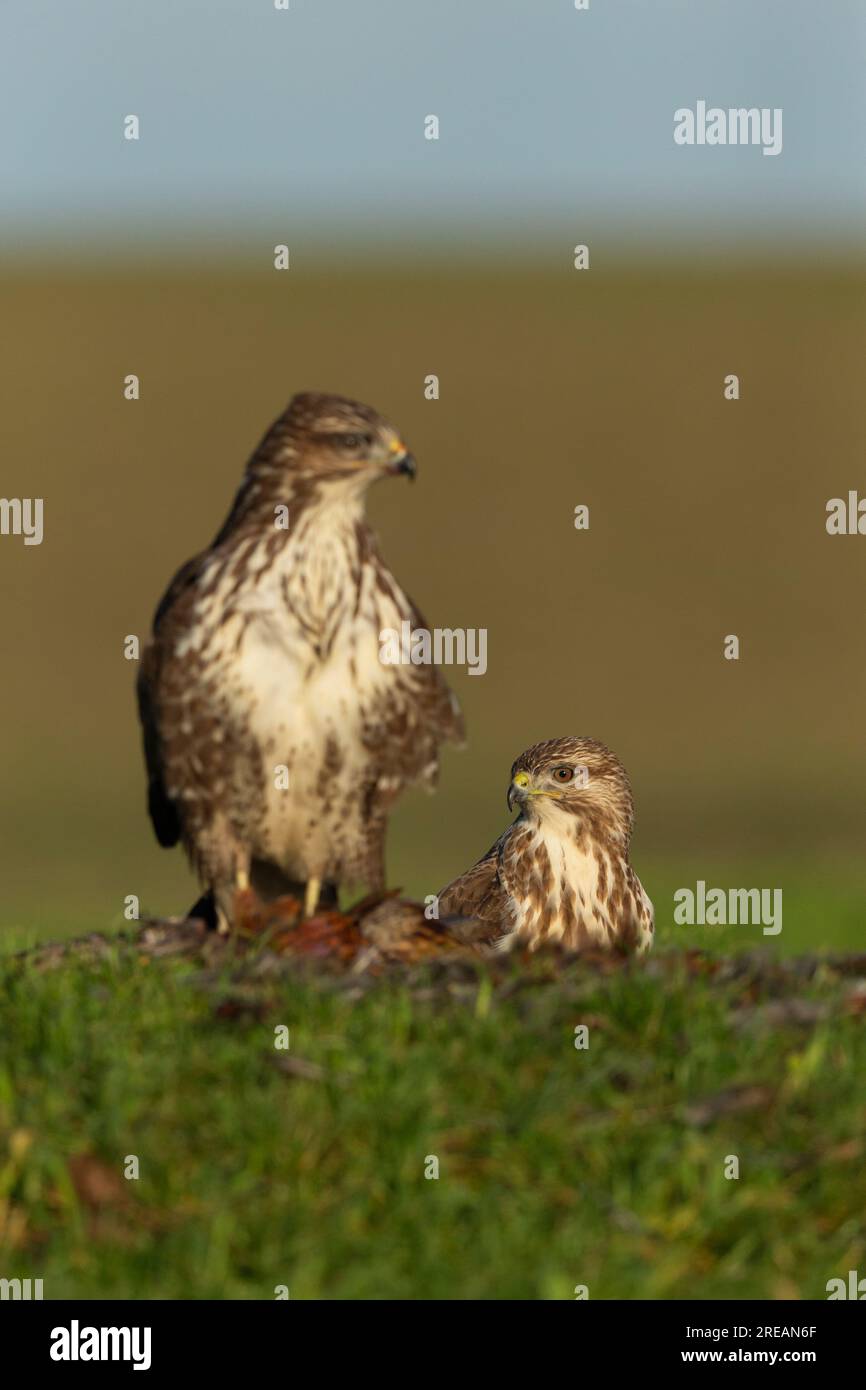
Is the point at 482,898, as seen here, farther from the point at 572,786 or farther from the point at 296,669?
the point at 296,669

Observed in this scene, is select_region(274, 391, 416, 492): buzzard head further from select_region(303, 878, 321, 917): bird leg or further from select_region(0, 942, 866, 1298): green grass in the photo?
select_region(0, 942, 866, 1298): green grass

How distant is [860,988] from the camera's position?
916 centimetres

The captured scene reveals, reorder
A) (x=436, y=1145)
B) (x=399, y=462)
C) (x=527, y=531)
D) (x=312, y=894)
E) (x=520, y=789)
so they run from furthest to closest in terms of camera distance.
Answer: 1. (x=527, y=531)
2. (x=520, y=789)
3. (x=312, y=894)
4. (x=399, y=462)
5. (x=436, y=1145)

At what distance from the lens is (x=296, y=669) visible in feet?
32.2

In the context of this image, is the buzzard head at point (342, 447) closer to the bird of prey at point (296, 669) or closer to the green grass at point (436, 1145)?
the bird of prey at point (296, 669)

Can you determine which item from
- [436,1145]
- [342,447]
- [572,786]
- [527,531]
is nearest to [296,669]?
[342,447]

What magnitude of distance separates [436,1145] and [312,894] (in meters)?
3.41

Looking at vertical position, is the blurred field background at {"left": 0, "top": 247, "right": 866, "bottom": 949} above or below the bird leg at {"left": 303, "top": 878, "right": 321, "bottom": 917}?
above

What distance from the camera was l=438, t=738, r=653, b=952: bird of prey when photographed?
10555mm

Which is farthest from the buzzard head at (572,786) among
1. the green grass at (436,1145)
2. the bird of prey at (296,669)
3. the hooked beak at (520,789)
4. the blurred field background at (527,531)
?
the blurred field background at (527,531)

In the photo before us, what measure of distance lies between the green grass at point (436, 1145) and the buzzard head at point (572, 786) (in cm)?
226

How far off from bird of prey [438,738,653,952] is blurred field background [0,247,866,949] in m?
16.3

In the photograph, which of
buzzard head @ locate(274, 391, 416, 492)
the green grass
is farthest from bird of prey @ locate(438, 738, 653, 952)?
the green grass
